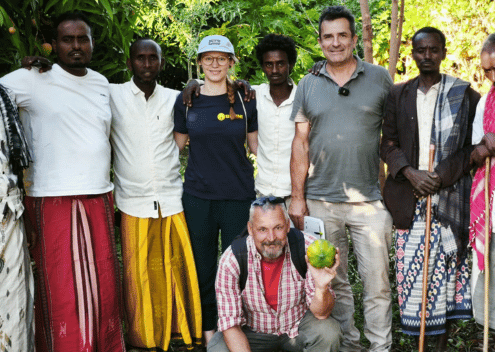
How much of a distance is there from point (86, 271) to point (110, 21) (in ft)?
6.15

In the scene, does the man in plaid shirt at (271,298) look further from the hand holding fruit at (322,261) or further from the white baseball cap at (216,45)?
the white baseball cap at (216,45)

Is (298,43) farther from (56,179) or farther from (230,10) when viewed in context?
(56,179)

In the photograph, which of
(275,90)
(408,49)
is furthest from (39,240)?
(408,49)

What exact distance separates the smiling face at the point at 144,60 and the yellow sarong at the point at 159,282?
1.00m

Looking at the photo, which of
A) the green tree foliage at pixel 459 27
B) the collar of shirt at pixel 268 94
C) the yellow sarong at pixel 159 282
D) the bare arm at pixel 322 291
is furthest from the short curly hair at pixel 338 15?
the green tree foliage at pixel 459 27

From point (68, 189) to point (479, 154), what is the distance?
2.53 meters

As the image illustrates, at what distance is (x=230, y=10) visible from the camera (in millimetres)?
8023

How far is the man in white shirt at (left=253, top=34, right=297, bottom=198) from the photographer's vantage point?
12.2ft

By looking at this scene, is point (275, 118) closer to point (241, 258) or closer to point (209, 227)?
point (209, 227)

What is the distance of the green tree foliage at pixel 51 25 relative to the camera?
138 inches

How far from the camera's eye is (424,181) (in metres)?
3.27

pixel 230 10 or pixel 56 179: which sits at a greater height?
pixel 230 10

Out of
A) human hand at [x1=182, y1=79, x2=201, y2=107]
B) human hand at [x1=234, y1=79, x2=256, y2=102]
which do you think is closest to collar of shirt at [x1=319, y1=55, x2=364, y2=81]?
human hand at [x1=234, y1=79, x2=256, y2=102]

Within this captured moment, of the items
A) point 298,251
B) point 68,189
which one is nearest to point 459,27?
point 298,251
